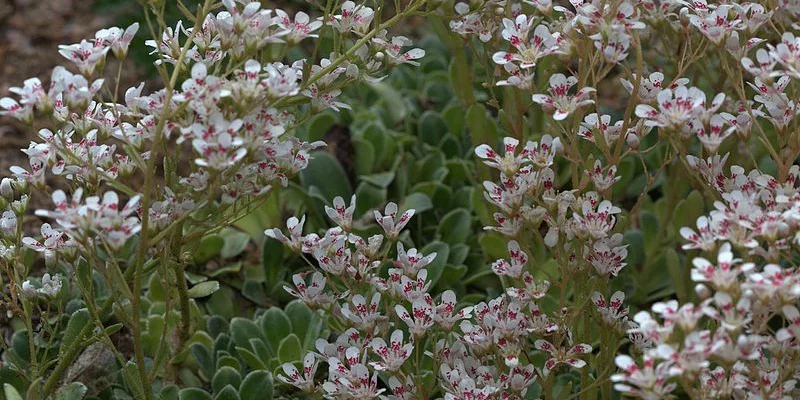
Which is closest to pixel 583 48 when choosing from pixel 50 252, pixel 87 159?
pixel 87 159

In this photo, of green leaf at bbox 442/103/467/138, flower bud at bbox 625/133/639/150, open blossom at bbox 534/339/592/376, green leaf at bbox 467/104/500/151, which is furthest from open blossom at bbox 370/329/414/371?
green leaf at bbox 442/103/467/138

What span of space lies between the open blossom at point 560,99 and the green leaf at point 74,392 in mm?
1005

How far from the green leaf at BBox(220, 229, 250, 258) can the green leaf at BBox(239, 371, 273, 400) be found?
617mm

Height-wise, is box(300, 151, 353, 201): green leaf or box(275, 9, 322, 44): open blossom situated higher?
box(275, 9, 322, 44): open blossom

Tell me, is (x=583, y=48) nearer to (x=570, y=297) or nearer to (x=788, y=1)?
(x=788, y=1)

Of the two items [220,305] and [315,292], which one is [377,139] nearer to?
[220,305]

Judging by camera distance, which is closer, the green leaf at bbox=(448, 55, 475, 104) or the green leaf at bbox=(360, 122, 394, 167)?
the green leaf at bbox=(448, 55, 475, 104)

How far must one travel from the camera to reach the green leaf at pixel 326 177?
2.71m

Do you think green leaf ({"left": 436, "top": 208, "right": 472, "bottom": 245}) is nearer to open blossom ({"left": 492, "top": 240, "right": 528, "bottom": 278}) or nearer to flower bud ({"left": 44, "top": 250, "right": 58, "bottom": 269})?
open blossom ({"left": 492, "top": 240, "right": 528, "bottom": 278})

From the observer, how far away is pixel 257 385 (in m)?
2.05

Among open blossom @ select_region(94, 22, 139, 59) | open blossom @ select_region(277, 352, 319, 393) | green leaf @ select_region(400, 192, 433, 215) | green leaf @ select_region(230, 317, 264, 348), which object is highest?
open blossom @ select_region(94, 22, 139, 59)

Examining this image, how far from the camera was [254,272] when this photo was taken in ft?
8.66

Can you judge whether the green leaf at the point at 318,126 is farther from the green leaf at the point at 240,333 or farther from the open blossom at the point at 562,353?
the open blossom at the point at 562,353

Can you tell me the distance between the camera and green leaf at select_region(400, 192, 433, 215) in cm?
261
